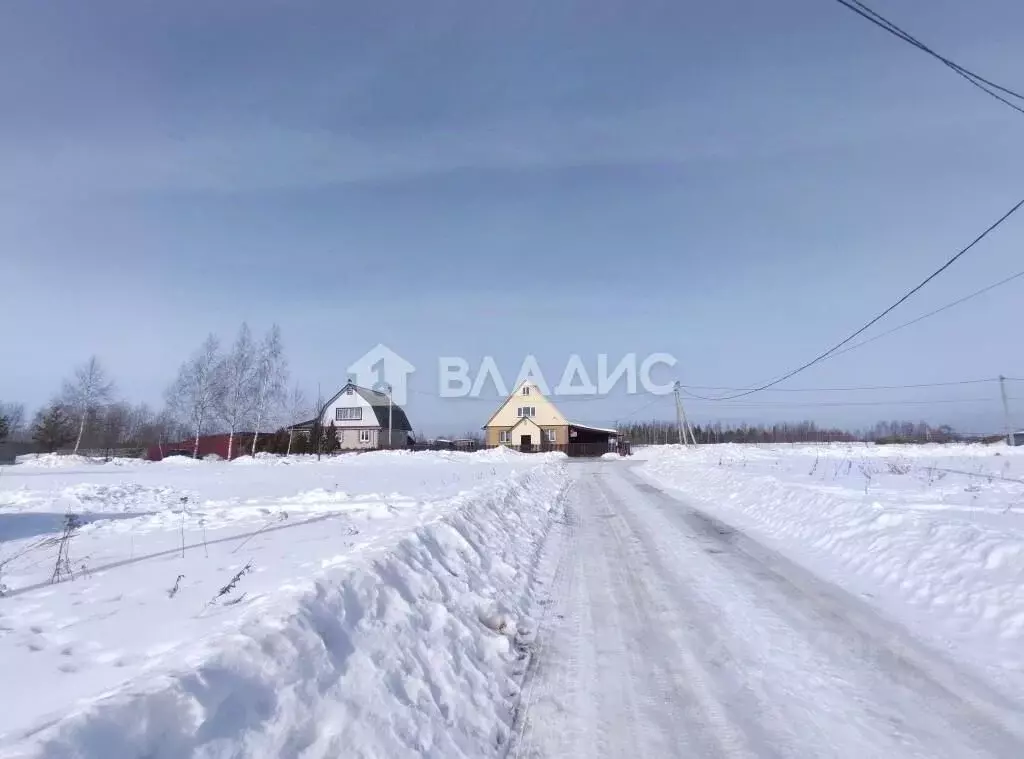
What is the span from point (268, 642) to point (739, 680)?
3.33 m

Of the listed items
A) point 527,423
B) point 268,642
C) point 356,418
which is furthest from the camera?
point 527,423

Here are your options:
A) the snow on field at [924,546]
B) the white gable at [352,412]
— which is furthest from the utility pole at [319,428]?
the snow on field at [924,546]

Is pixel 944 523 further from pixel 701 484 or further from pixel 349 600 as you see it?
pixel 701 484

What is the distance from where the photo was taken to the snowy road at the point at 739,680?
143 inches

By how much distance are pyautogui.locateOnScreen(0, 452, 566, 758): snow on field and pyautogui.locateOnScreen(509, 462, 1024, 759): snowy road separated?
489 mm

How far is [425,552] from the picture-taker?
6.71 meters

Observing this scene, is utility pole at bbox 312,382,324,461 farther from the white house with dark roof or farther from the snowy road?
the snowy road

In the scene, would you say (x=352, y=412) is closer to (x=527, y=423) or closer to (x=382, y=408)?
(x=382, y=408)

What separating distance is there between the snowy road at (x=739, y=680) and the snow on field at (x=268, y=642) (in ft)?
1.61

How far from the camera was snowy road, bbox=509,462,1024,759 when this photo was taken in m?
3.62

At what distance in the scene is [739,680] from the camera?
14.8 ft

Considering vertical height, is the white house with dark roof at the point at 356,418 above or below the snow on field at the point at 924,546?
above

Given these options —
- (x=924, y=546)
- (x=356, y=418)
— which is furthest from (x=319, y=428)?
(x=924, y=546)

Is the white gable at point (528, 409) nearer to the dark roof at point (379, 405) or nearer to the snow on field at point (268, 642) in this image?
the dark roof at point (379, 405)
